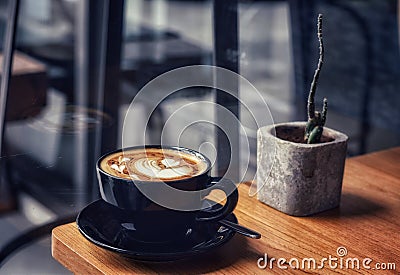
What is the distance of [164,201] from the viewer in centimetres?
71

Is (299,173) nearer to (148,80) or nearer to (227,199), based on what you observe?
(227,199)

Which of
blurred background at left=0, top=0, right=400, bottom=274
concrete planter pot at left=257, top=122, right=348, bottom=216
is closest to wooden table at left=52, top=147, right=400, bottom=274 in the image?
concrete planter pot at left=257, top=122, right=348, bottom=216

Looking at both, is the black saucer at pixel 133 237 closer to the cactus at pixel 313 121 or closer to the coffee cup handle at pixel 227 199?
the coffee cup handle at pixel 227 199

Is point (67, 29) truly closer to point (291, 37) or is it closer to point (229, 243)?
point (291, 37)

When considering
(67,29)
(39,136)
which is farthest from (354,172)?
(67,29)

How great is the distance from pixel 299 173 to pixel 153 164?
173 mm

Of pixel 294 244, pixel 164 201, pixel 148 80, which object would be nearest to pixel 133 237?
pixel 164 201

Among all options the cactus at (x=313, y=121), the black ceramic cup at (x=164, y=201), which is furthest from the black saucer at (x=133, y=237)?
the cactus at (x=313, y=121)

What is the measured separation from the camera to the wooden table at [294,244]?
0.70 meters

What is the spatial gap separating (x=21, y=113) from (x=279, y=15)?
3.77 ft

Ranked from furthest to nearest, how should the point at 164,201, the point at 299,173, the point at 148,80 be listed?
the point at 148,80 < the point at 299,173 < the point at 164,201

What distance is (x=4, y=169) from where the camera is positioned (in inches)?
46.5

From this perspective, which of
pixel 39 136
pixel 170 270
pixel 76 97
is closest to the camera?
pixel 170 270

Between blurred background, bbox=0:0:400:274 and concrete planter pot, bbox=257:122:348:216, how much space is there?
92mm
